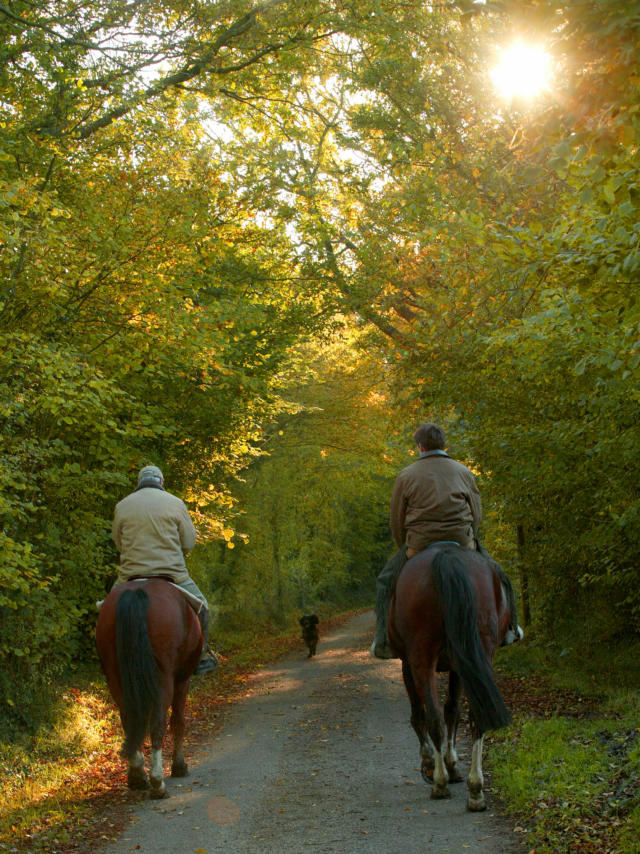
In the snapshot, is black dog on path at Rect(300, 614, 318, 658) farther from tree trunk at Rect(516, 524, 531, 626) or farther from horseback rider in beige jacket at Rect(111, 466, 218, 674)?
horseback rider in beige jacket at Rect(111, 466, 218, 674)

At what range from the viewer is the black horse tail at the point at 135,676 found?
6602 mm

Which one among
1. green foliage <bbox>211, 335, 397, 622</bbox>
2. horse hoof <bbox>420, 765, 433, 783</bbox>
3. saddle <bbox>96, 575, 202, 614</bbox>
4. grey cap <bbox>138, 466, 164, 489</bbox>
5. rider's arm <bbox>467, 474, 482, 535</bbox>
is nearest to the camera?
horse hoof <bbox>420, 765, 433, 783</bbox>

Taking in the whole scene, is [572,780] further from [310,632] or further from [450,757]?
[310,632]

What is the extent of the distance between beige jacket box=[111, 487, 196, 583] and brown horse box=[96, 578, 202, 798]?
209mm

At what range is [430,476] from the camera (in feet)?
22.2

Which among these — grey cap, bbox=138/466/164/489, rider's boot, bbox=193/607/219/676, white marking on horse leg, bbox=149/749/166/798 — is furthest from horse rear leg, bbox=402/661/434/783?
grey cap, bbox=138/466/164/489

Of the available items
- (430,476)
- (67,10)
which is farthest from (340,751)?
(67,10)

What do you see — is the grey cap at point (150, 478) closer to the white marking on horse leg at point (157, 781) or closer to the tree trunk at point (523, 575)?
the white marking on horse leg at point (157, 781)

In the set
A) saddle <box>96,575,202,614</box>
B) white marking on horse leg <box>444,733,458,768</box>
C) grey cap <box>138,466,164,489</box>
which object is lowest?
white marking on horse leg <box>444,733,458,768</box>

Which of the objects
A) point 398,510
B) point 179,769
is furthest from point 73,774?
point 398,510

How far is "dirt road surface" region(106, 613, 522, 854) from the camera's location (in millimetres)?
5293

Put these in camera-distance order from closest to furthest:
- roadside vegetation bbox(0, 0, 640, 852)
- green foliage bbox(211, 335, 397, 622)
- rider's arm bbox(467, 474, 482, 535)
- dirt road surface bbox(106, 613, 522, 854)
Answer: dirt road surface bbox(106, 613, 522, 854), roadside vegetation bbox(0, 0, 640, 852), rider's arm bbox(467, 474, 482, 535), green foliage bbox(211, 335, 397, 622)

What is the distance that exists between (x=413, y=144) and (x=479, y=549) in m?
11.5

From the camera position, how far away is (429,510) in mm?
6680
